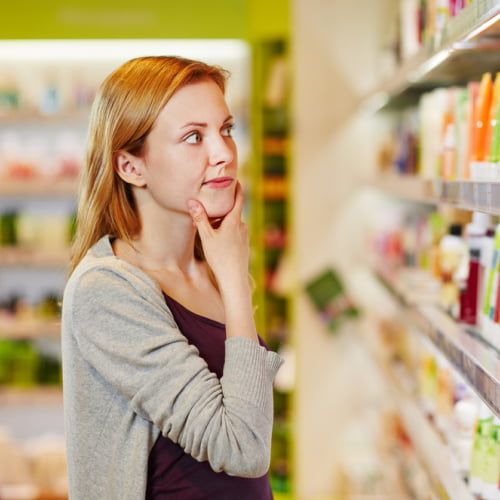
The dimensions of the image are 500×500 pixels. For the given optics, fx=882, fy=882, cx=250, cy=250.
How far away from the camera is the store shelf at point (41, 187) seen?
5188 millimetres

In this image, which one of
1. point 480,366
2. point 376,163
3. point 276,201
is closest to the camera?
point 480,366

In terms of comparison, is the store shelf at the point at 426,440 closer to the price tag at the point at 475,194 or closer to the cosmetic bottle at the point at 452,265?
the cosmetic bottle at the point at 452,265

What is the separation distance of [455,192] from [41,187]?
11.4ft

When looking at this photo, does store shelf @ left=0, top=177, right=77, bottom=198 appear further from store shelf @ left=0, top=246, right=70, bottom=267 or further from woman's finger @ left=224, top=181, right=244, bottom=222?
woman's finger @ left=224, top=181, right=244, bottom=222

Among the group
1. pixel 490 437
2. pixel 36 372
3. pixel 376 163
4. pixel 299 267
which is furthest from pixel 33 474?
pixel 490 437

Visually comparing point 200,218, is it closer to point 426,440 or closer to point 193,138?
point 193,138

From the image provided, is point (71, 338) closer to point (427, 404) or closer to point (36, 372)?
point (427, 404)

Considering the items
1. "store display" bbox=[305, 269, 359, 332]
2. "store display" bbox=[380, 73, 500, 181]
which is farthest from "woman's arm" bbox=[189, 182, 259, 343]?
"store display" bbox=[305, 269, 359, 332]

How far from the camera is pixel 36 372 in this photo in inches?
213

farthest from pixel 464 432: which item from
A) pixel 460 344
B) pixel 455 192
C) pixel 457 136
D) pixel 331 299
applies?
→ pixel 331 299

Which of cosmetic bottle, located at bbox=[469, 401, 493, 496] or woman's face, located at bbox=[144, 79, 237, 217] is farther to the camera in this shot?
cosmetic bottle, located at bbox=[469, 401, 493, 496]

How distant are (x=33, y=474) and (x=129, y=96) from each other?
13.1ft

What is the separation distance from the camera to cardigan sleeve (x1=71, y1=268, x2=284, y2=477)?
1538 millimetres

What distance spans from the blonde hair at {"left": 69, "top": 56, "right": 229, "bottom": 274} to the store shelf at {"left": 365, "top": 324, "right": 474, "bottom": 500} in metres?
1.06
